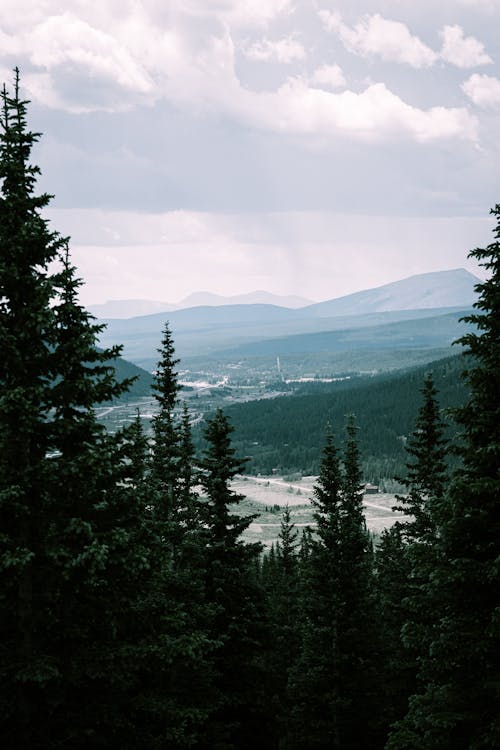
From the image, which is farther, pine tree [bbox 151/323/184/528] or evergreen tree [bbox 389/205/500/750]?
pine tree [bbox 151/323/184/528]

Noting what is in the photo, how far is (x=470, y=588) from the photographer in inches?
572

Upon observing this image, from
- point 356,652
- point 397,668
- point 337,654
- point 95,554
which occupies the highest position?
point 95,554

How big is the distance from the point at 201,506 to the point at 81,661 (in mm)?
13707

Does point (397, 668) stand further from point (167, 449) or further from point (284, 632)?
point (284, 632)

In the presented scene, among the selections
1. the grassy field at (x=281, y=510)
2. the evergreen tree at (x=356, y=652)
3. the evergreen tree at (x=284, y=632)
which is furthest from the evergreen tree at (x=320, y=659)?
the grassy field at (x=281, y=510)

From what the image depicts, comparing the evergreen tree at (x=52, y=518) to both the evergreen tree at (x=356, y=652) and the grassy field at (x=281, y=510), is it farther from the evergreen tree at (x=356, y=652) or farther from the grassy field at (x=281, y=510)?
the grassy field at (x=281, y=510)

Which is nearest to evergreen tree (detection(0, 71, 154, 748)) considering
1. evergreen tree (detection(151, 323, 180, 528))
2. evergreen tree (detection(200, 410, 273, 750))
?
evergreen tree (detection(200, 410, 273, 750))

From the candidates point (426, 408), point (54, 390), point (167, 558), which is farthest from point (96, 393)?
point (426, 408)

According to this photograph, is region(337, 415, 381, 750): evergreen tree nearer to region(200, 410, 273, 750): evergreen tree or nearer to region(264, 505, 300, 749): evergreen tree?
region(200, 410, 273, 750): evergreen tree

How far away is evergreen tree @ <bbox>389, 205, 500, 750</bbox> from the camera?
45.0 ft

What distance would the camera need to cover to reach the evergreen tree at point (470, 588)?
13.7 m

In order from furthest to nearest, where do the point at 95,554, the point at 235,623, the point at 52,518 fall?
1. the point at 235,623
2. the point at 52,518
3. the point at 95,554

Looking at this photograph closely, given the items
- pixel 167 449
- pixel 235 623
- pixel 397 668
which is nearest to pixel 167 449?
pixel 167 449

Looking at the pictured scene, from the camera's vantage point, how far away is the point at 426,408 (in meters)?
33.9
